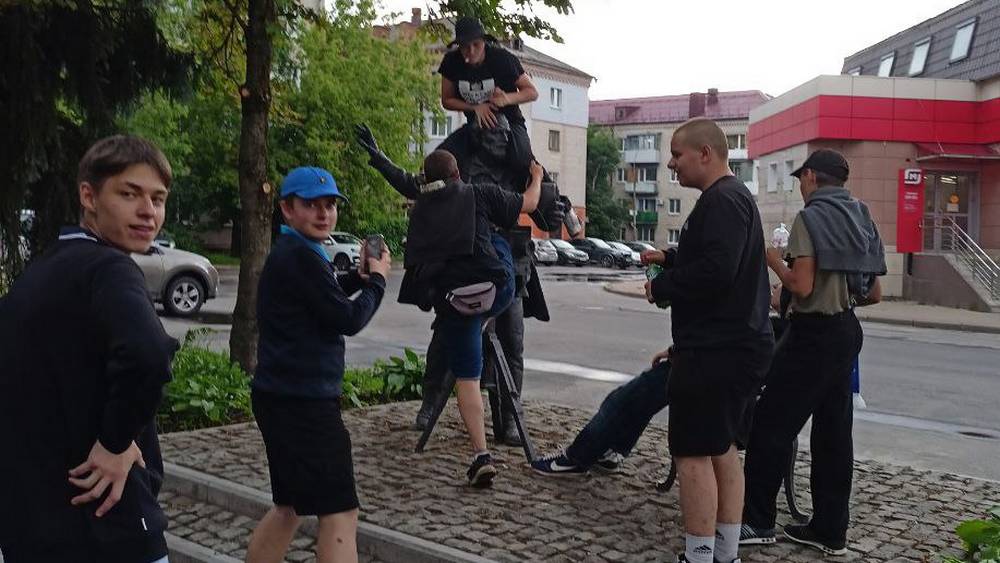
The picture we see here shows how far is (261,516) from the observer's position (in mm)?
5523

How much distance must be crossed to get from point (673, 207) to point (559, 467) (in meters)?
89.3

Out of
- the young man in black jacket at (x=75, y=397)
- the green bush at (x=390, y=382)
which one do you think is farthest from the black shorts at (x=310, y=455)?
the green bush at (x=390, y=382)

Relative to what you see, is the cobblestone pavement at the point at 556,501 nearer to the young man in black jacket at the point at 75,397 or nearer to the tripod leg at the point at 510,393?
the tripod leg at the point at 510,393

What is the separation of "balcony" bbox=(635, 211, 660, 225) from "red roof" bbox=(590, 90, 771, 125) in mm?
8246

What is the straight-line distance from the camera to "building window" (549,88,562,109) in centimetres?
7556

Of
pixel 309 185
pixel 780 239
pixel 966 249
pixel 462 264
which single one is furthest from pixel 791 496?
pixel 966 249

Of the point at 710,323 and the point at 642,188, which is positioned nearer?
the point at 710,323

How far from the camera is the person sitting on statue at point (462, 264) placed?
586 cm

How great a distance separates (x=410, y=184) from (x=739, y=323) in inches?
109

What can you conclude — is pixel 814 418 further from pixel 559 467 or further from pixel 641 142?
pixel 641 142

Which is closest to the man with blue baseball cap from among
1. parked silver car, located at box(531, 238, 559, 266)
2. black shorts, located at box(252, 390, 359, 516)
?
black shorts, located at box(252, 390, 359, 516)

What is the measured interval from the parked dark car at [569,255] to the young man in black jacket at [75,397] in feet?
186

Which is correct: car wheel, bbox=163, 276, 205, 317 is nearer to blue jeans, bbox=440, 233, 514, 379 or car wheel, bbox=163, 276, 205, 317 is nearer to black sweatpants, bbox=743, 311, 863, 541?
blue jeans, bbox=440, 233, 514, 379

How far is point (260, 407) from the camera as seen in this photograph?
13.2ft
